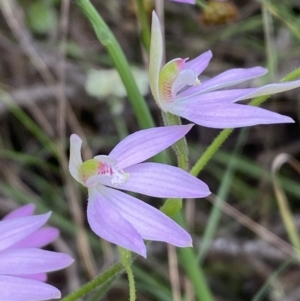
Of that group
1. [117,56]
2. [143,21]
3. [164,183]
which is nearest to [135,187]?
[164,183]

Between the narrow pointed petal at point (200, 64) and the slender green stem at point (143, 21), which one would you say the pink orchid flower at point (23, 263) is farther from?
the slender green stem at point (143, 21)

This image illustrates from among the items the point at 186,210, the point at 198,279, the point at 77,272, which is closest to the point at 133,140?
the point at 198,279

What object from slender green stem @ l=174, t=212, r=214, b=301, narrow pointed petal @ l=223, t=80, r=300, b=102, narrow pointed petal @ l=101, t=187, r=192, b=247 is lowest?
slender green stem @ l=174, t=212, r=214, b=301

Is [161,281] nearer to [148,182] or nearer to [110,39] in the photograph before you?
[110,39]

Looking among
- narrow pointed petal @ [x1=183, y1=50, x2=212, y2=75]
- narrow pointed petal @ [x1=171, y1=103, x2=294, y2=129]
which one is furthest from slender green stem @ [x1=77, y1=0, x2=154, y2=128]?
narrow pointed petal @ [x1=171, y1=103, x2=294, y2=129]

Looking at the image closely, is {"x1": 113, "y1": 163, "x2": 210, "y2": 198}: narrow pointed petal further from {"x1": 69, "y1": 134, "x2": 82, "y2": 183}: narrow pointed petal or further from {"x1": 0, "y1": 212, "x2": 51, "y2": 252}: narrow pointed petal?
{"x1": 0, "y1": 212, "x2": 51, "y2": 252}: narrow pointed petal

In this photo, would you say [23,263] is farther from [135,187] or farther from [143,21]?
[143,21]
